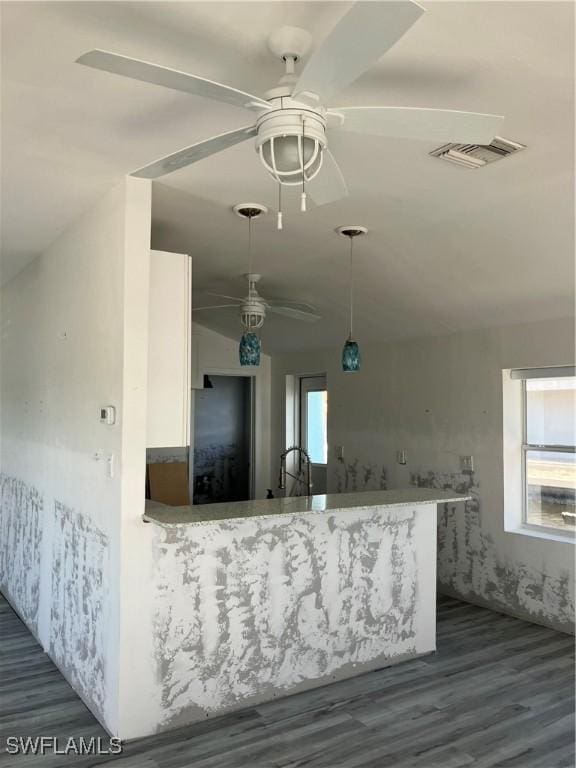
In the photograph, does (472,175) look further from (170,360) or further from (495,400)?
(495,400)

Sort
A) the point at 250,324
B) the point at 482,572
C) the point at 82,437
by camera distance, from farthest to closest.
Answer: the point at 482,572 → the point at 250,324 → the point at 82,437

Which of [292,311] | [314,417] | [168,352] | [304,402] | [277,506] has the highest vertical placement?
[292,311]

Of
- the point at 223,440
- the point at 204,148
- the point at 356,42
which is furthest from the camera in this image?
the point at 223,440

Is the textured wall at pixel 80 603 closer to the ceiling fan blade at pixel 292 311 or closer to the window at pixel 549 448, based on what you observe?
the ceiling fan blade at pixel 292 311

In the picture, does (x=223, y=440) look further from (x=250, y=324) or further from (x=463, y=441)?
(x=250, y=324)

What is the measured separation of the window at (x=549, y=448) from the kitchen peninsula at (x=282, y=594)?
3.89ft

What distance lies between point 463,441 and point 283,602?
2.20m

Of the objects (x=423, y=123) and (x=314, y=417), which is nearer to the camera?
(x=423, y=123)

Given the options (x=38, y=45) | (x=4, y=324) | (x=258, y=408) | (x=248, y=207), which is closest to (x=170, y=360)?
(x=248, y=207)

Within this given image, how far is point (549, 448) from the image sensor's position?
13.9 ft

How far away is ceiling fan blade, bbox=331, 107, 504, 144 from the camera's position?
1.61 m

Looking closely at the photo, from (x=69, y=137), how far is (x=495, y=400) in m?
3.31

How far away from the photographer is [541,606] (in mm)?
4078

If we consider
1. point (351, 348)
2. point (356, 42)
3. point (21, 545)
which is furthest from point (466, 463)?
point (356, 42)
